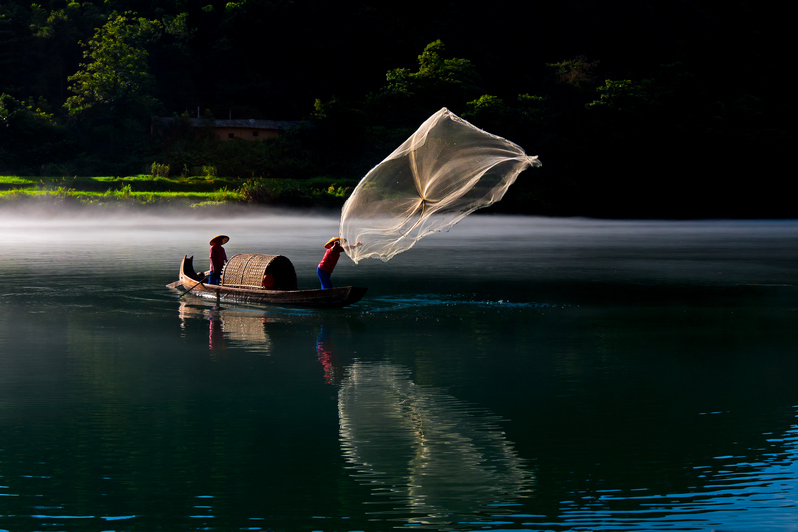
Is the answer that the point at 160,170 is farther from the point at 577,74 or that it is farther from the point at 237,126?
the point at 577,74

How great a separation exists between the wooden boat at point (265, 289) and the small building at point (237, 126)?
47485mm

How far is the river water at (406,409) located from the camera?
689 cm

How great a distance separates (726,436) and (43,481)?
19.8 feet

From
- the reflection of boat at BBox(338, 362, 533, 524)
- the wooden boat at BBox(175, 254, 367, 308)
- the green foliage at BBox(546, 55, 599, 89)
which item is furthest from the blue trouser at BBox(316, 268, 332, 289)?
the green foliage at BBox(546, 55, 599, 89)

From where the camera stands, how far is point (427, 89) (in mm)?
63125

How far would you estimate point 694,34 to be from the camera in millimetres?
72125

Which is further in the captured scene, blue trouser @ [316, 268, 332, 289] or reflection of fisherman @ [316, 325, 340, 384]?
blue trouser @ [316, 268, 332, 289]

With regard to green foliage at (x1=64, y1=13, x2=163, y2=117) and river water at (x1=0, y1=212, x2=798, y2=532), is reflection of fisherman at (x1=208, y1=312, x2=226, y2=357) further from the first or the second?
green foliage at (x1=64, y1=13, x2=163, y2=117)

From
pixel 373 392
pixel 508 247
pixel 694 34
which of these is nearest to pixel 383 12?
Answer: pixel 694 34

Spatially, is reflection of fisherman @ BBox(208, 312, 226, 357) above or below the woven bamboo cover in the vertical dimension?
below

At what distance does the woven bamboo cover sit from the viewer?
17.9 m

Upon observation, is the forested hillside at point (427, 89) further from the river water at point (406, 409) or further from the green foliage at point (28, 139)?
the river water at point (406, 409)

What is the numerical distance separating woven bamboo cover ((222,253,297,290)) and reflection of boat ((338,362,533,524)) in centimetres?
741

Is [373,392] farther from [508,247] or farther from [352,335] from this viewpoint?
[508,247]
